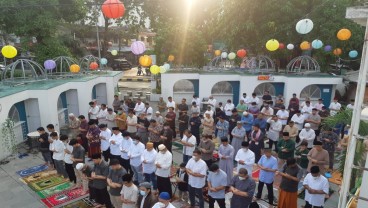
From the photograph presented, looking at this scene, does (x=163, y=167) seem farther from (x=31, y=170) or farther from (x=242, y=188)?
(x=31, y=170)

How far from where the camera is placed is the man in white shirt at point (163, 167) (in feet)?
24.7

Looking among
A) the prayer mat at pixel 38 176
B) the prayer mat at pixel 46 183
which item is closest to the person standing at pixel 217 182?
the prayer mat at pixel 46 183

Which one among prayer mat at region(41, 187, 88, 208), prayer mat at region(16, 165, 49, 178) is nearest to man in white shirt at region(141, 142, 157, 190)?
prayer mat at region(41, 187, 88, 208)

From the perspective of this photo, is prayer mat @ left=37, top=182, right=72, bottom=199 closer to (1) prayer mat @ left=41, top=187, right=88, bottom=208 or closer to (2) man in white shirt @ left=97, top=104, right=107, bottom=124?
(1) prayer mat @ left=41, top=187, right=88, bottom=208

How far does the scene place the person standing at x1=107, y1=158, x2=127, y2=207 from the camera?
6773mm

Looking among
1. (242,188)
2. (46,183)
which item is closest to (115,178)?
(242,188)

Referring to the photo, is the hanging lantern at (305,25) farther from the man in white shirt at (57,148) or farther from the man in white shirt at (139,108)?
the man in white shirt at (57,148)

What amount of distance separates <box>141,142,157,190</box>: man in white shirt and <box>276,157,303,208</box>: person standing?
3178mm

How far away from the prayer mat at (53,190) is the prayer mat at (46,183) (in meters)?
0.18

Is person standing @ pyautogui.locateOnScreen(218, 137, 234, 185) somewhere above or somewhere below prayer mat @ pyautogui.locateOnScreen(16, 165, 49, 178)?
above

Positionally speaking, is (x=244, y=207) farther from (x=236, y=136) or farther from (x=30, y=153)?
(x=30, y=153)

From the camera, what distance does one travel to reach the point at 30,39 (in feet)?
68.5

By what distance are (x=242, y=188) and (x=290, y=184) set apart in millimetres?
1182

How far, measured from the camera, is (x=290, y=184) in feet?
22.0
